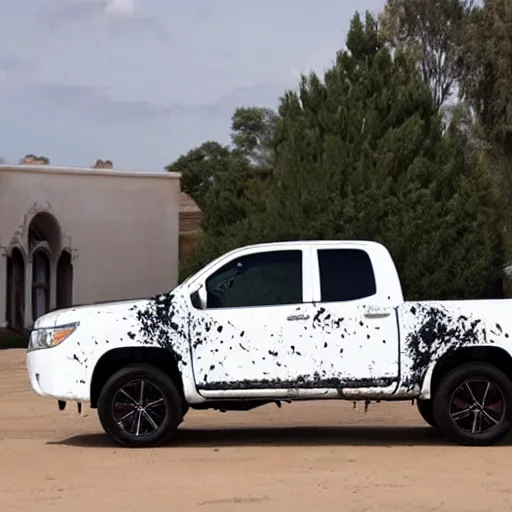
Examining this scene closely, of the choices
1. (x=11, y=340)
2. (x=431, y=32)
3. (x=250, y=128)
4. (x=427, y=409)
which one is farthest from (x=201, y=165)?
(x=427, y=409)

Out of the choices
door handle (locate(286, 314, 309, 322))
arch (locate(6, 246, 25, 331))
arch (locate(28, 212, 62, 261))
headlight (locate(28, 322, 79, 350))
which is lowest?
headlight (locate(28, 322, 79, 350))

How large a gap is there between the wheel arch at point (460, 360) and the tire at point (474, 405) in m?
0.11

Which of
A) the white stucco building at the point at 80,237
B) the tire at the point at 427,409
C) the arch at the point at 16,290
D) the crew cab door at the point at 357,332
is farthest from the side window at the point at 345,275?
the arch at the point at 16,290

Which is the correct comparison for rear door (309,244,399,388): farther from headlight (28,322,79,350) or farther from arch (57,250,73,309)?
arch (57,250,73,309)

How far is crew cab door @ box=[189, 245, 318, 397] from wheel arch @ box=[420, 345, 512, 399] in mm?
1190

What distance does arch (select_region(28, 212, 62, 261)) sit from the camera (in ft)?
114

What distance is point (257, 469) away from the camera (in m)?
10.2

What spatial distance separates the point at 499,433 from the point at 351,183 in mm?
16915

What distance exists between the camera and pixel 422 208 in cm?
2762

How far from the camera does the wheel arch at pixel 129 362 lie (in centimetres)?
1159

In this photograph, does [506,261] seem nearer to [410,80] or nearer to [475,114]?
[410,80]

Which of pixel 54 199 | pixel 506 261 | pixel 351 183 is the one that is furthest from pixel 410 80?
pixel 54 199

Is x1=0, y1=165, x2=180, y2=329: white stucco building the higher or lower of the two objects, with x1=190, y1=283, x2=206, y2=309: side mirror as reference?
higher

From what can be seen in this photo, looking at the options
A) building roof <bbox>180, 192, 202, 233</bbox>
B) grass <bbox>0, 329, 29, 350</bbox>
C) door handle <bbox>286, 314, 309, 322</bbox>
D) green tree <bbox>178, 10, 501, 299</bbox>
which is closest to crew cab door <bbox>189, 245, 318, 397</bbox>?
door handle <bbox>286, 314, 309, 322</bbox>
